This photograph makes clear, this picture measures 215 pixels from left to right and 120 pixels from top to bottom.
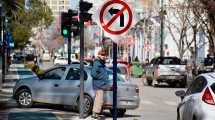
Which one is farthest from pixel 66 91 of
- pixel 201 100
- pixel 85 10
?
pixel 201 100

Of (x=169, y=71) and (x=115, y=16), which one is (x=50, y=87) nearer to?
(x=115, y=16)

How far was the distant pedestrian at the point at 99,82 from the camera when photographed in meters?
18.2

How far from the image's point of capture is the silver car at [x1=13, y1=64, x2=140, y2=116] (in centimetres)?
1928

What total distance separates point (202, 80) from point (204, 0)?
24.5 meters

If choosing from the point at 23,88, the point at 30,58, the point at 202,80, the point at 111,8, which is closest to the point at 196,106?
the point at 202,80

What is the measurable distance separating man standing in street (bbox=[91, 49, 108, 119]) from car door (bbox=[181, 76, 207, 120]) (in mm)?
5066

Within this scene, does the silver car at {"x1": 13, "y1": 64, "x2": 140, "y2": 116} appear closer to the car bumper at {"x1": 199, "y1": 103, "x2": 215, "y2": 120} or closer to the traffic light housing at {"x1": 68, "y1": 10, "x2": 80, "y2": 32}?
the traffic light housing at {"x1": 68, "y1": 10, "x2": 80, "y2": 32}

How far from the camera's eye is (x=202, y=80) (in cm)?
1268

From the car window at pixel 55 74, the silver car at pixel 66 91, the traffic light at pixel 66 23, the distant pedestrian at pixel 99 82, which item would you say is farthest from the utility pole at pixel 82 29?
the traffic light at pixel 66 23

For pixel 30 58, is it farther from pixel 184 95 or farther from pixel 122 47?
pixel 184 95

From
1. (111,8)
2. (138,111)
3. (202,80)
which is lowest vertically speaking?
(138,111)

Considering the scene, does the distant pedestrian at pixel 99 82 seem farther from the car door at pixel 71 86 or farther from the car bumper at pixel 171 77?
the car bumper at pixel 171 77

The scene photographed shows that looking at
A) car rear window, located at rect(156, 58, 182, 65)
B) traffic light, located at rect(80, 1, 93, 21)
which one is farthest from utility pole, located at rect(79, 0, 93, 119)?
car rear window, located at rect(156, 58, 182, 65)

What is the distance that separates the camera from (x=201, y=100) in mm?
11891
